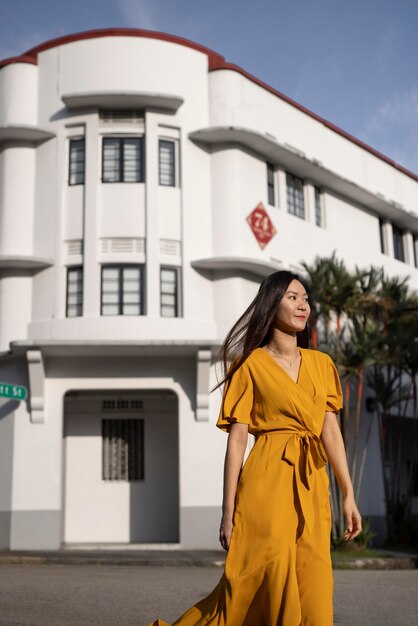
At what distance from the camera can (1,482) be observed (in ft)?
63.7

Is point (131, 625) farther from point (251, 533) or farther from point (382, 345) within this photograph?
point (382, 345)

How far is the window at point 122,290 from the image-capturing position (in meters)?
19.9

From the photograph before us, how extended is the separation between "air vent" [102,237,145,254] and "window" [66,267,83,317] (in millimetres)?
817

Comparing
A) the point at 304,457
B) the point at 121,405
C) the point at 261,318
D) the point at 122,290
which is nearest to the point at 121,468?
the point at 121,405

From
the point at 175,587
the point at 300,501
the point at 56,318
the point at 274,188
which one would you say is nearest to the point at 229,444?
the point at 300,501

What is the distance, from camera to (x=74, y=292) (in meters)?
20.2

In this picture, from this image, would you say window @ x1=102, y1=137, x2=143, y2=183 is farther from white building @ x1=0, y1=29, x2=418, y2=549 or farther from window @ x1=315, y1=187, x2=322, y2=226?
window @ x1=315, y1=187, x2=322, y2=226

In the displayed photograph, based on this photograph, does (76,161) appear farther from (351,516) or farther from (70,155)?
(351,516)

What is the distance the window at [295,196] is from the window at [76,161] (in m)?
5.71

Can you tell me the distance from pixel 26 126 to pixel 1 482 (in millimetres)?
8402

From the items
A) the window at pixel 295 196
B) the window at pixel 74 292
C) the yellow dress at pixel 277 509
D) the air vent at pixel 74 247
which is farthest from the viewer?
the window at pixel 295 196

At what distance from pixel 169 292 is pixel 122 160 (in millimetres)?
3487

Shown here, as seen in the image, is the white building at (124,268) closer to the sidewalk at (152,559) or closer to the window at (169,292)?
the window at (169,292)

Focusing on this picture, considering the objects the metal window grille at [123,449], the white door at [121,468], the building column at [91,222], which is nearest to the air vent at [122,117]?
the building column at [91,222]
